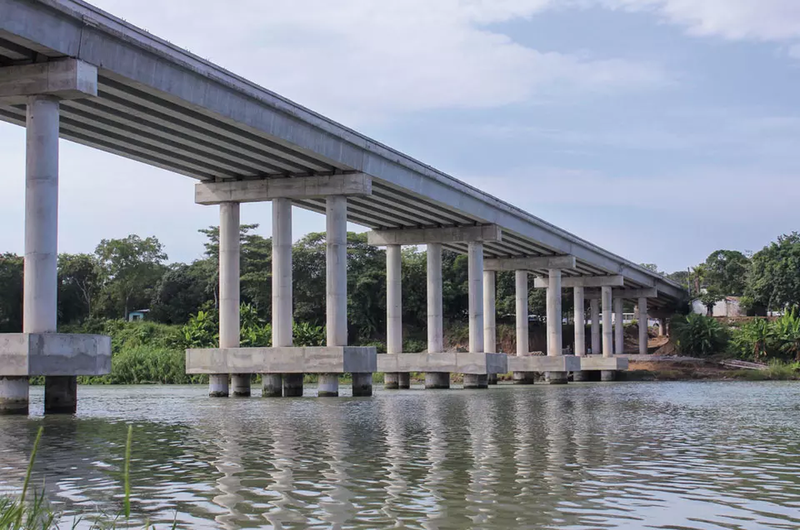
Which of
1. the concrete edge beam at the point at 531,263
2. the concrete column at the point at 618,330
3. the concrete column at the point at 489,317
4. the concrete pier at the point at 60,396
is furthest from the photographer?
the concrete column at the point at 618,330

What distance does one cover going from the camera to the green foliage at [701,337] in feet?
283

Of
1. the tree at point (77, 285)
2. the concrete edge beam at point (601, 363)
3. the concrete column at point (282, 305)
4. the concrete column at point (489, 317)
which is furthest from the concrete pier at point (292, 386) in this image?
the tree at point (77, 285)

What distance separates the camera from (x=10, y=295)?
3354 inches

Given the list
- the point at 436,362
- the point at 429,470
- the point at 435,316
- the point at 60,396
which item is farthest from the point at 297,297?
the point at 429,470

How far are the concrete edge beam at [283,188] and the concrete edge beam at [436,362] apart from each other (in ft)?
43.0

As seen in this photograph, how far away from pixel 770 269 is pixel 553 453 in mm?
82583

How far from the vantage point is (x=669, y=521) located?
368 inches

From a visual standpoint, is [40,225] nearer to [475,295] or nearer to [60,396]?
[60,396]

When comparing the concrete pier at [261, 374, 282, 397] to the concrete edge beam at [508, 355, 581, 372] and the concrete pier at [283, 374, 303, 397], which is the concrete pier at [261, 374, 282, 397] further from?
the concrete edge beam at [508, 355, 581, 372]

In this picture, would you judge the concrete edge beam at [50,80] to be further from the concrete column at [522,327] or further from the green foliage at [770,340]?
the green foliage at [770,340]

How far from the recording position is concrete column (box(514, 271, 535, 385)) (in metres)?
70.4

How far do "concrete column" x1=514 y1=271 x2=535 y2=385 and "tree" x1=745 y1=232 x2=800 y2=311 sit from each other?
98.3ft

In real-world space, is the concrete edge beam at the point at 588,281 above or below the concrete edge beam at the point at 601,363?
above

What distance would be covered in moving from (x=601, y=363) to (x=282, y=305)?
38.6 m
